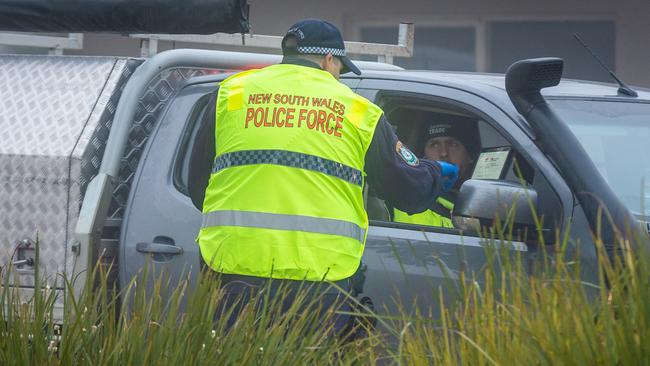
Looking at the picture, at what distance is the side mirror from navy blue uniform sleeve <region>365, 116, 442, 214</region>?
0.93 ft

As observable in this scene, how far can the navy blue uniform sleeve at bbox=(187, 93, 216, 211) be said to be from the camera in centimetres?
480

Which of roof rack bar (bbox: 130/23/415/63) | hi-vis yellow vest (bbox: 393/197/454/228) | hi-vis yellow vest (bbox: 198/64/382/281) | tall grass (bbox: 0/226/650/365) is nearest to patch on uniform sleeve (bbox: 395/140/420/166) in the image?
hi-vis yellow vest (bbox: 198/64/382/281)

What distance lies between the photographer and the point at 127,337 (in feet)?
10.9

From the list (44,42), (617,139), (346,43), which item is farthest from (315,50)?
(44,42)

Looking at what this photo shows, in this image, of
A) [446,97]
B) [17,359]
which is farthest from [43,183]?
[17,359]

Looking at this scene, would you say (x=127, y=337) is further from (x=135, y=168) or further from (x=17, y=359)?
(x=135, y=168)

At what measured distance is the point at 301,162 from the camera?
4500mm

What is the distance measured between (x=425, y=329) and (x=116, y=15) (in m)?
2.26

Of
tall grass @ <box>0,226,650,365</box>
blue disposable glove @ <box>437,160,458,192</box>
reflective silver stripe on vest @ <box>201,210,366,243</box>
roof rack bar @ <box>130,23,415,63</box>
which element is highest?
roof rack bar @ <box>130,23,415,63</box>

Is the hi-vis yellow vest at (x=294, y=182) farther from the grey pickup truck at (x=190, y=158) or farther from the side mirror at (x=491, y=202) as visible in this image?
the side mirror at (x=491, y=202)

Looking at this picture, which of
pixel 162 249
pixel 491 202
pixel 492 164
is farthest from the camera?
pixel 162 249

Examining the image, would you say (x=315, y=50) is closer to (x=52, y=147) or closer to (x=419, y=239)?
(x=419, y=239)

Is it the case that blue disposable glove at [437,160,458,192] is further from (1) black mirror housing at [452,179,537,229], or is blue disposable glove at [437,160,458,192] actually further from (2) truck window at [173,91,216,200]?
(2) truck window at [173,91,216,200]

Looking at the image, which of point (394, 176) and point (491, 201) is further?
point (394, 176)
